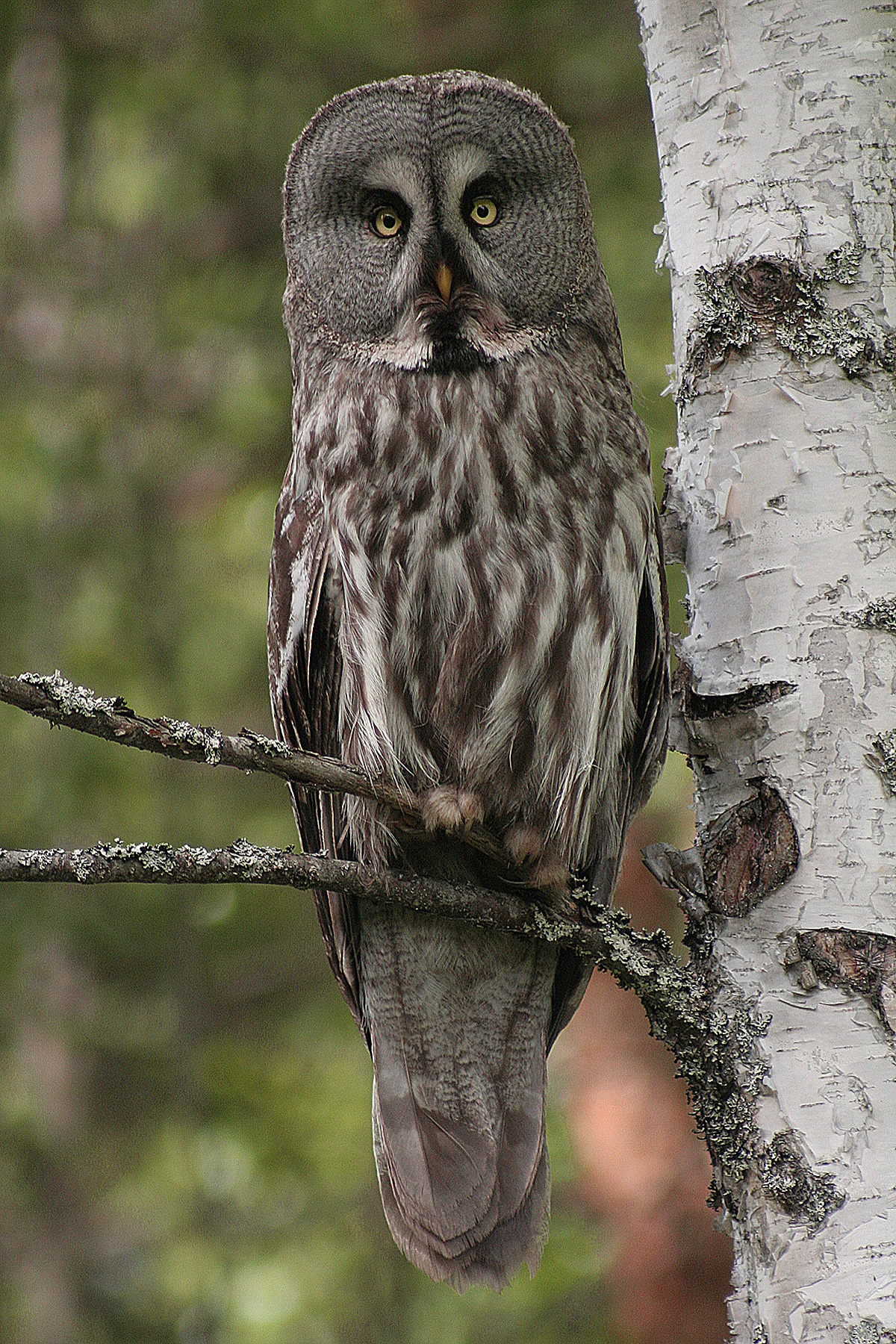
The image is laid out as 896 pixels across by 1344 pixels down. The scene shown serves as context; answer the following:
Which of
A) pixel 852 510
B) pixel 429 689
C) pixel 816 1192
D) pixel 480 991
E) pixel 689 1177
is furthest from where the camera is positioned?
pixel 689 1177

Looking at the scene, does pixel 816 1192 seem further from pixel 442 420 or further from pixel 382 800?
pixel 442 420

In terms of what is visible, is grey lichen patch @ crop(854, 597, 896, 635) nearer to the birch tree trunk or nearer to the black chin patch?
the birch tree trunk

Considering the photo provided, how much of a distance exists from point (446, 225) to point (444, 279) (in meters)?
0.12

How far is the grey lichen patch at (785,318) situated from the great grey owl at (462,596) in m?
0.36

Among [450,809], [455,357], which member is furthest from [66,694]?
[455,357]

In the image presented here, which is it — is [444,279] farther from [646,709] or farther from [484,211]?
[646,709]

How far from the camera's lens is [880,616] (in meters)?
1.77

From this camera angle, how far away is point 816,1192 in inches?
63.2

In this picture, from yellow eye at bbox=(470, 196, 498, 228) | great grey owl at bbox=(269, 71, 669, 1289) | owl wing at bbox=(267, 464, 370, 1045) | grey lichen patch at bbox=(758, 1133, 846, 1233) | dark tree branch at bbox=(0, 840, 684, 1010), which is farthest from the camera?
yellow eye at bbox=(470, 196, 498, 228)

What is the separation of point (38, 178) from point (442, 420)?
14.3 ft

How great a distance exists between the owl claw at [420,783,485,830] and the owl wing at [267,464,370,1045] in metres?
0.27

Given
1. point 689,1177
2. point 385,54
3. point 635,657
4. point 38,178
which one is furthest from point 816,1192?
point 38,178

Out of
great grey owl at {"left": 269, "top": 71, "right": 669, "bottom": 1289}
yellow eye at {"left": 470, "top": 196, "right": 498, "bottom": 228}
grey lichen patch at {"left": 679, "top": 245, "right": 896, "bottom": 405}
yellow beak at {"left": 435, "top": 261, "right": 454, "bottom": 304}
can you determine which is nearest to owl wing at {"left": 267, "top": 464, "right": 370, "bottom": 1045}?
great grey owl at {"left": 269, "top": 71, "right": 669, "bottom": 1289}

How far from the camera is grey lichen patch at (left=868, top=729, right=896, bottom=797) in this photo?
5.70ft
